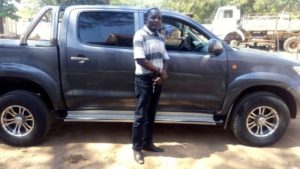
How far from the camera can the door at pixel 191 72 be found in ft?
15.1

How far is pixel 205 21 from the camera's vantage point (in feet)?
124

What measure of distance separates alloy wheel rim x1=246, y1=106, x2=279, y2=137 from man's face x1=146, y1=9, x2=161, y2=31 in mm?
1843

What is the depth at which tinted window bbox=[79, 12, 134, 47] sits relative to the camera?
4.62 m

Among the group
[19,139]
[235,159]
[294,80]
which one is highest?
[294,80]

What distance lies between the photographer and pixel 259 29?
68.3ft

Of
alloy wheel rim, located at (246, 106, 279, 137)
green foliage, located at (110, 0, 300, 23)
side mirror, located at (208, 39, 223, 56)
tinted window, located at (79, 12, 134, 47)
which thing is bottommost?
alloy wheel rim, located at (246, 106, 279, 137)

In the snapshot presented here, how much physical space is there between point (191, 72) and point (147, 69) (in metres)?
0.86

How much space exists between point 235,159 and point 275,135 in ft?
2.62

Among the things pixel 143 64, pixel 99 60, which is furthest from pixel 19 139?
pixel 143 64

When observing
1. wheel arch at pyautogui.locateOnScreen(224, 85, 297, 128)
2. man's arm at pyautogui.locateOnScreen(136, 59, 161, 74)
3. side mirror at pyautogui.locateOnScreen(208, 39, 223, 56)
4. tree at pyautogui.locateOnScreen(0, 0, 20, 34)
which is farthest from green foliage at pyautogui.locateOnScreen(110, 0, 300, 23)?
man's arm at pyautogui.locateOnScreen(136, 59, 161, 74)

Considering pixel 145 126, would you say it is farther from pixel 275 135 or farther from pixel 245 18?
pixel 245 18

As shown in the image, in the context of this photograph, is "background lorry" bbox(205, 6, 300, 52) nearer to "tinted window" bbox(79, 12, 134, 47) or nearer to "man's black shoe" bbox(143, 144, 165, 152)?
"tinted window" bbox(79, 12, 134, 47)

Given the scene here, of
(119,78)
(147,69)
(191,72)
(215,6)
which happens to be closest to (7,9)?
(119,78)

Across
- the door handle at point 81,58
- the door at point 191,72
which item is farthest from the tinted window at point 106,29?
the door at point 191,72
